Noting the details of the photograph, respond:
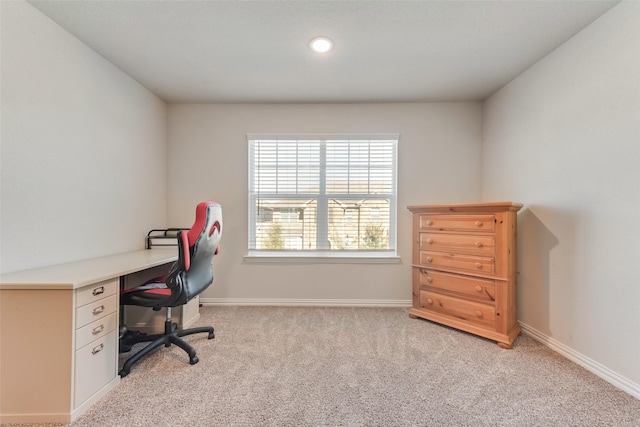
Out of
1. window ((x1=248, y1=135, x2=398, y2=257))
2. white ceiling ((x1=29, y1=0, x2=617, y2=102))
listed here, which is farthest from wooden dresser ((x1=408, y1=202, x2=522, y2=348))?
white ceiling ((x1=29, y1=0, x2=617, y2=102))

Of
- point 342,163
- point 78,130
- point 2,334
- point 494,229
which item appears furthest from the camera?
point 342,163

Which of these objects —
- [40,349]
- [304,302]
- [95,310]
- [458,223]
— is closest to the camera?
[40,349]

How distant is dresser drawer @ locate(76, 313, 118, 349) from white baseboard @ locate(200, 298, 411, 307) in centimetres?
142

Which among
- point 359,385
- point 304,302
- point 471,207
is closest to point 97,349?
point 359,385

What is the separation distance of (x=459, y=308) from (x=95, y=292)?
275cm

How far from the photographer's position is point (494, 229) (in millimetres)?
2127

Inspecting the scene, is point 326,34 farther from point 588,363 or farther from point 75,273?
point 588,363

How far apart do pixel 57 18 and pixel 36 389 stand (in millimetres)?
2294

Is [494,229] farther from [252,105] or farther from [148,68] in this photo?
[148,68]

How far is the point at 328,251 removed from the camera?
10.0ft

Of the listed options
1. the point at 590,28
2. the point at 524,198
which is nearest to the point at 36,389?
the point at 524,198

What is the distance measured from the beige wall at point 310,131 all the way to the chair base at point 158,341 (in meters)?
0.86

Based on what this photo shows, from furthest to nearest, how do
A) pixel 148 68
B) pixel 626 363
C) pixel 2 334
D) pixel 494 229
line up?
pixel 148 68 < pixel 494 229 < pixel 626 363 < pixel 2 334

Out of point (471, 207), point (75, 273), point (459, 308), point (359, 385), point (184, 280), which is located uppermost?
point (471, 207)
